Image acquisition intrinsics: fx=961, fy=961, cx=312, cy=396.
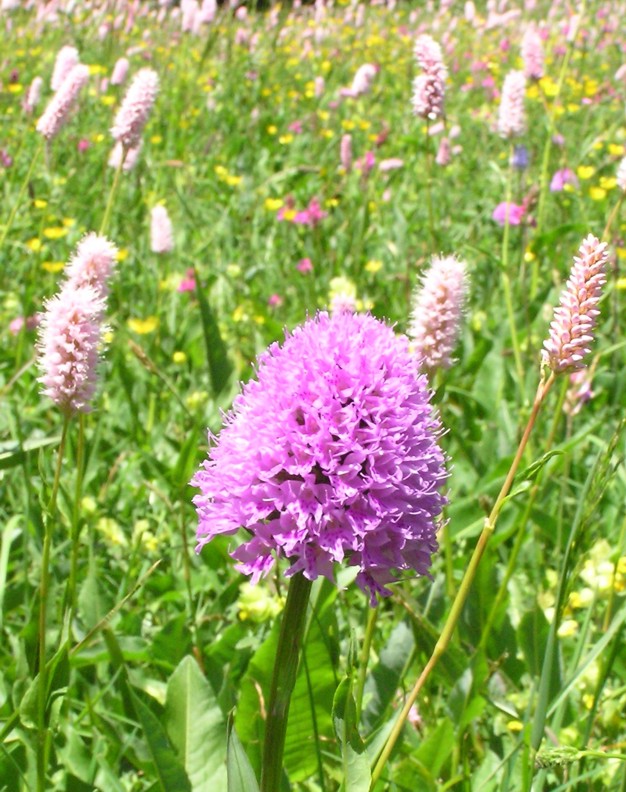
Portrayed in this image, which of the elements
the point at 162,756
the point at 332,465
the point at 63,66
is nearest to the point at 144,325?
the point at 63,66

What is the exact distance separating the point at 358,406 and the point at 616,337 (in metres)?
1.72

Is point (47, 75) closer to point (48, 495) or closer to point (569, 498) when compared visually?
point (569, 498)

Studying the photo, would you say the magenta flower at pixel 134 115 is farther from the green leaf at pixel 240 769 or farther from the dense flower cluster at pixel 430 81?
the green leaf at pixel 240 769

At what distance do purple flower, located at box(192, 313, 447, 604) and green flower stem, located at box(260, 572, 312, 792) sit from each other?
0.03 meters

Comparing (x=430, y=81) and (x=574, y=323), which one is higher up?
(x=430, y=81)

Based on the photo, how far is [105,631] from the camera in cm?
112

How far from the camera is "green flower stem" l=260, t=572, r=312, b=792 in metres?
0.91

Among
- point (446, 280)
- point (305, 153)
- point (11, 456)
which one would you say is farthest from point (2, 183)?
point (446, 280)

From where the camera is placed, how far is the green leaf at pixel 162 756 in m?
1.08

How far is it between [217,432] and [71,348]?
1.23 meters

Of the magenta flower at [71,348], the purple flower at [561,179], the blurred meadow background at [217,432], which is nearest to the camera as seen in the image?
the magenta flower at [71,348]

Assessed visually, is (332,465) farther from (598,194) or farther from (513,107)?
(598,194)

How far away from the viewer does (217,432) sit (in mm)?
2271

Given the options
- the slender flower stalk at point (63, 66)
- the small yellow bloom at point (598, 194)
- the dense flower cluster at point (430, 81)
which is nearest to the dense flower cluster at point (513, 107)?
the dense flower cluster at point (430, 81)
